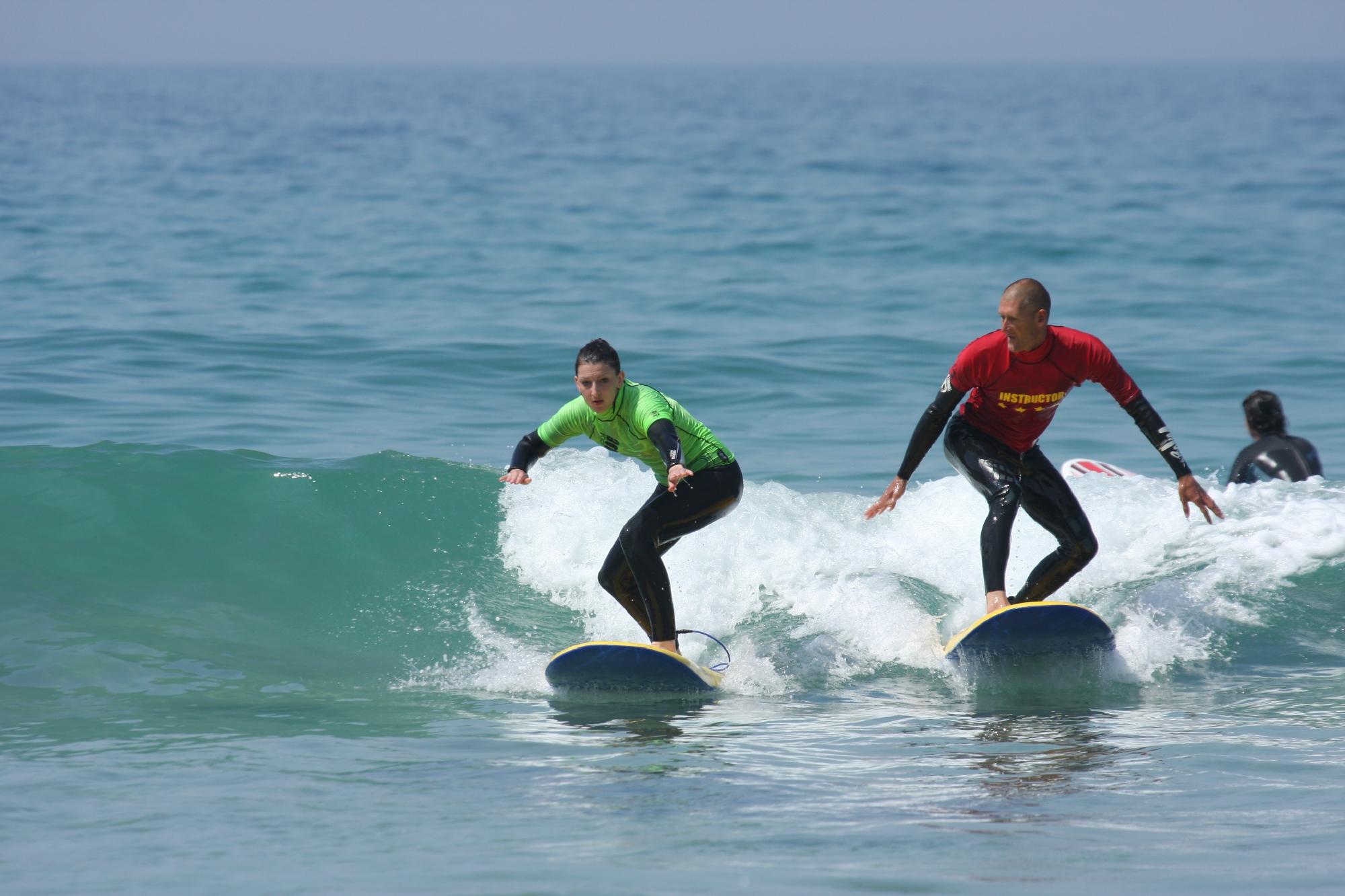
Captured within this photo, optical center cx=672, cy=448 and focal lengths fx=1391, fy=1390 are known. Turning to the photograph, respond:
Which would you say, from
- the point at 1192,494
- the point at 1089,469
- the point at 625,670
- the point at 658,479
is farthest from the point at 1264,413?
the point at 625,670

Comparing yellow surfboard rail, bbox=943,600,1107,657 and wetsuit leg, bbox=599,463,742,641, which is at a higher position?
wetsuit leg, bbox=599,463,742,641

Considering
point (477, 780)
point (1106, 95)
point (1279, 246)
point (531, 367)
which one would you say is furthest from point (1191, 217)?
point (1106, 95)

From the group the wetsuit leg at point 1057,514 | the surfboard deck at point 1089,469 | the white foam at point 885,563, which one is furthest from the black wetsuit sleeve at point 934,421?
the surfboard deck at point 1089,469

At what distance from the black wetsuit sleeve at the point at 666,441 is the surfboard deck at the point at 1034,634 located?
1770 mm

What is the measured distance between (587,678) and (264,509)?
3.82 metres

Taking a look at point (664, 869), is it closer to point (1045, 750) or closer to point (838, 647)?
point (1045, 750)

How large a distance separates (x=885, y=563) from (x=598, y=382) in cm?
355

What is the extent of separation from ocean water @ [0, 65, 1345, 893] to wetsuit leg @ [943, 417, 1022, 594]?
0.64 meters

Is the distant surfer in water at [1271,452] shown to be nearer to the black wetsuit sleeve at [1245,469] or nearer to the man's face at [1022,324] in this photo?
the black wetsuit sleeve at [1245,469]

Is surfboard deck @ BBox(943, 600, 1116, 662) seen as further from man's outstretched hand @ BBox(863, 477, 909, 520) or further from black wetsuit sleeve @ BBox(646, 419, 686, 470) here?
black wetsuit sleeve @ BBox(646, 419, 686, 470)

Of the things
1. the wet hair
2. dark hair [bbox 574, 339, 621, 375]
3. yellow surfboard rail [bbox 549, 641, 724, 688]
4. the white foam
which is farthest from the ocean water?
the wet hair

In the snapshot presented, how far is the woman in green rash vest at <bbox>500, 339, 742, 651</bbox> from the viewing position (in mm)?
6148

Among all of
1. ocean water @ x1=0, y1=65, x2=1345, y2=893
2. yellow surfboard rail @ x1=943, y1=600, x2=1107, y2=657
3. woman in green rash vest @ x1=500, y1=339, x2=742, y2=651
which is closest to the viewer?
ocean water @ x1=0, y1=65, x2=1345, y2=893

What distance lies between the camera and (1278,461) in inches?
376
